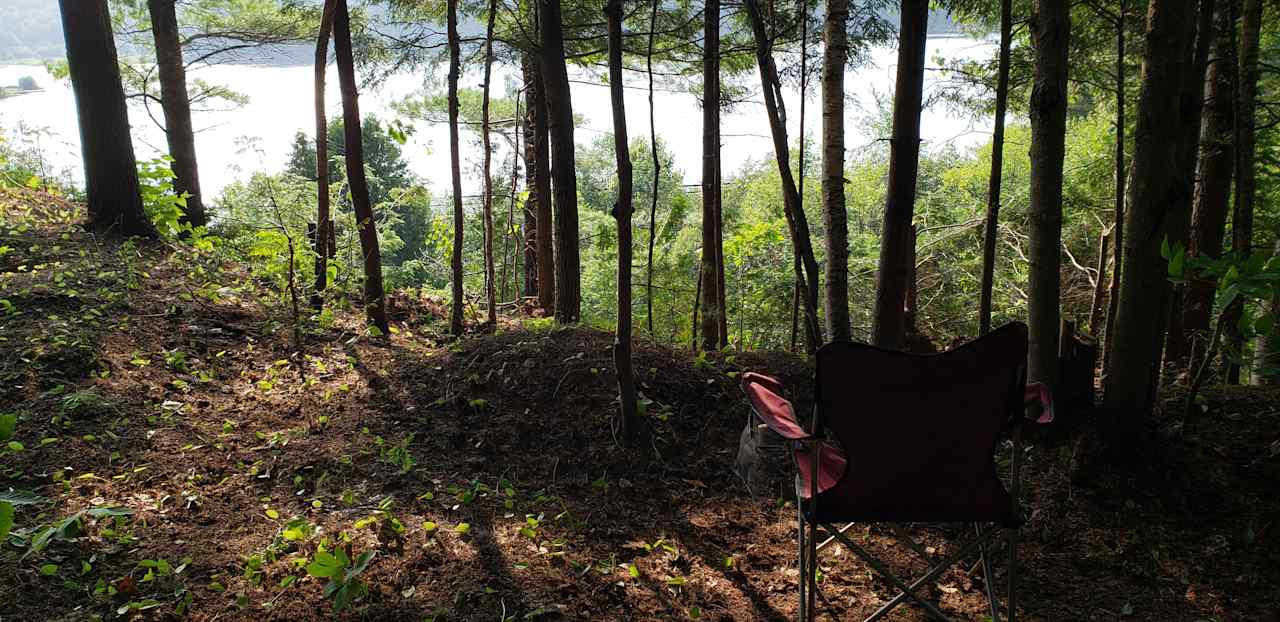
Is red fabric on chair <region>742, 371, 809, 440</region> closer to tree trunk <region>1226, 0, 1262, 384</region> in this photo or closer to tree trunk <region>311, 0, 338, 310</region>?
tree trunk <region>1226, 0, 1262, 384</region>

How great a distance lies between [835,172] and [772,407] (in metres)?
2.30

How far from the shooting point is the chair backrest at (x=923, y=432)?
6.88 ft

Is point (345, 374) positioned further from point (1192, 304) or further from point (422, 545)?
point (1192, 304)

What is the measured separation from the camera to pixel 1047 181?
3.39m

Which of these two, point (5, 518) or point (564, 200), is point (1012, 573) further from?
point (564, 200)

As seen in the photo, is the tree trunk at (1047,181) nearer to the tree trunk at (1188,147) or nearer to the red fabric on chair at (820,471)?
the tree trunk at (1188,147)

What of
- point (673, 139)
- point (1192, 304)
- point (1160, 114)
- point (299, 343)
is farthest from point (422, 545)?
point (673, 139)

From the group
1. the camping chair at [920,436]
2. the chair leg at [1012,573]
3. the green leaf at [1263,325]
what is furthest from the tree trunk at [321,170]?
the green leaf at [1263,325]

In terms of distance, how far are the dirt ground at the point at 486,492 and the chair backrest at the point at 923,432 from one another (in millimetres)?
621

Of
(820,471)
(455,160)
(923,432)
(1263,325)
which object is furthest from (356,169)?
(1263,325)

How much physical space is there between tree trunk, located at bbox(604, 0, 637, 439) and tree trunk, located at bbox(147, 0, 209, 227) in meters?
7.40

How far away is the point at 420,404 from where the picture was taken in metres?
4.04

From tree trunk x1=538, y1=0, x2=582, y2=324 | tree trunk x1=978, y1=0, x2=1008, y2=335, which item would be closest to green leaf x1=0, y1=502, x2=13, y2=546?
tree trunk x1=538, y1=0, x2=582, y2=324

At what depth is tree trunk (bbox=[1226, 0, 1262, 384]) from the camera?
4.10 m
